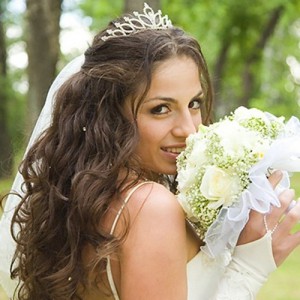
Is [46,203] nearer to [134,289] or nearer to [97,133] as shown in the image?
[97,133]

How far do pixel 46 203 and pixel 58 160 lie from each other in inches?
6.9

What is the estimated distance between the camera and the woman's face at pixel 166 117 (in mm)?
2795

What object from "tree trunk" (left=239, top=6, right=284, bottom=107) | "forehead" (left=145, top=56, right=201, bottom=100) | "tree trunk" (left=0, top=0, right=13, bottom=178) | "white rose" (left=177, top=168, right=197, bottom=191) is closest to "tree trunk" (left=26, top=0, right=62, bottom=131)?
"forehead" (left=145, top=56, right=201, bottom=100)

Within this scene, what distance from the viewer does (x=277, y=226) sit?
2.70 m

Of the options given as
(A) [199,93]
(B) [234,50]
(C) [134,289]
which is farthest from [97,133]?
(B) [234,50]

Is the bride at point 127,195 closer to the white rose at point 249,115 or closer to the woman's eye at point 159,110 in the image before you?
Result: the woman's eye at point 159,110

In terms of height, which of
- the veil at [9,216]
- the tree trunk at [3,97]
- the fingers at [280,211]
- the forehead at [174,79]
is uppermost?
the forehead at [174,79]

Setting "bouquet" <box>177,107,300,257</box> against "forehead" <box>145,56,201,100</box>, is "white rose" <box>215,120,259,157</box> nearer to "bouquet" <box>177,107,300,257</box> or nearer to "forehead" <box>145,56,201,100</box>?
"bouquet" <box>177,107,300,257</box>

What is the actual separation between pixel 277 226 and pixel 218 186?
294 mm

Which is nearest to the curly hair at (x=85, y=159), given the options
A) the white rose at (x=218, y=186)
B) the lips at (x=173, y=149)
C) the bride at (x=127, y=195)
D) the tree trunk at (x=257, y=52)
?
the bride at (x=127, y=195)

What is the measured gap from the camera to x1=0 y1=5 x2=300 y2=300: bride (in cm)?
252

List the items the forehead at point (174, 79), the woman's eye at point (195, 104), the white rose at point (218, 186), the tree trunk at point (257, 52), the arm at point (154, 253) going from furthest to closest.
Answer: the tree trunk at point (257, 52)
the woman's eye at point (195, 104)
the forehead at point (174, 79)
the white rose at point (218, 186)
the arm at point (154, 253)

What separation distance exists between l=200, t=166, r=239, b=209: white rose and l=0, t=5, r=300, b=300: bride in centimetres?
12

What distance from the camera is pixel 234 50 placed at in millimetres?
24812
